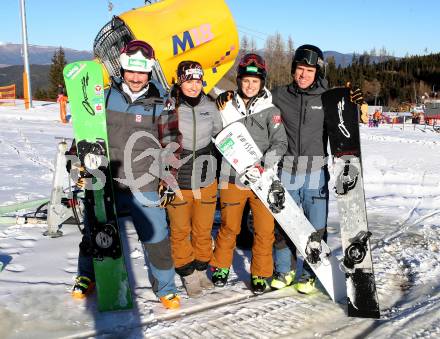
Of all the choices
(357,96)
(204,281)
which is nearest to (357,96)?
(357,96)

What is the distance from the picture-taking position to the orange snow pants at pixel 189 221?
3459 mm

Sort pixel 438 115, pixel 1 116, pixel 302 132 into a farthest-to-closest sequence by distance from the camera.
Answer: pixel 438 115 < pixel 1 116 < pixel 302 132

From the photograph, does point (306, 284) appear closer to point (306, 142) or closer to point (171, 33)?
point (306, 142)

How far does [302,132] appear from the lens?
11.6 feet

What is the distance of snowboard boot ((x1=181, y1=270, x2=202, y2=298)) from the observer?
357cm

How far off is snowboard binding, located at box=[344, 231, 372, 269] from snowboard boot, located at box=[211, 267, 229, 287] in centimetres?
104

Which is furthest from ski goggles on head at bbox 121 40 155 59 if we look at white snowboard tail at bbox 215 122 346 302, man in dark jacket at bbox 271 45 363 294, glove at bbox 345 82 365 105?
glove at bbox 345 82 365 105

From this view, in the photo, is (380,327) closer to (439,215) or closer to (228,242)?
(228,242)

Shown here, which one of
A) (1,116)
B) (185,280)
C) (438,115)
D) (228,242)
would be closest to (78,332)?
(185,280)

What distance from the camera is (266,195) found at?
138 inches

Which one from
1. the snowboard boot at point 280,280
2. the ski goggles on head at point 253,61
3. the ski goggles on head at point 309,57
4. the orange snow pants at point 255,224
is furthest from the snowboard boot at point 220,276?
the ski goggles on head at point 309,57

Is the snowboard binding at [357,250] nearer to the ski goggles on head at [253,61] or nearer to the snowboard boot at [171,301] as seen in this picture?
the snowboard boot at [171,301]

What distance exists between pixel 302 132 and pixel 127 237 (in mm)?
2479

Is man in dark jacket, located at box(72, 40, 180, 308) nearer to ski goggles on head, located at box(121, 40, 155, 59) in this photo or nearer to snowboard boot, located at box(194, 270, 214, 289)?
ski goggles on head, located at box(121, 40, 155, 59)
